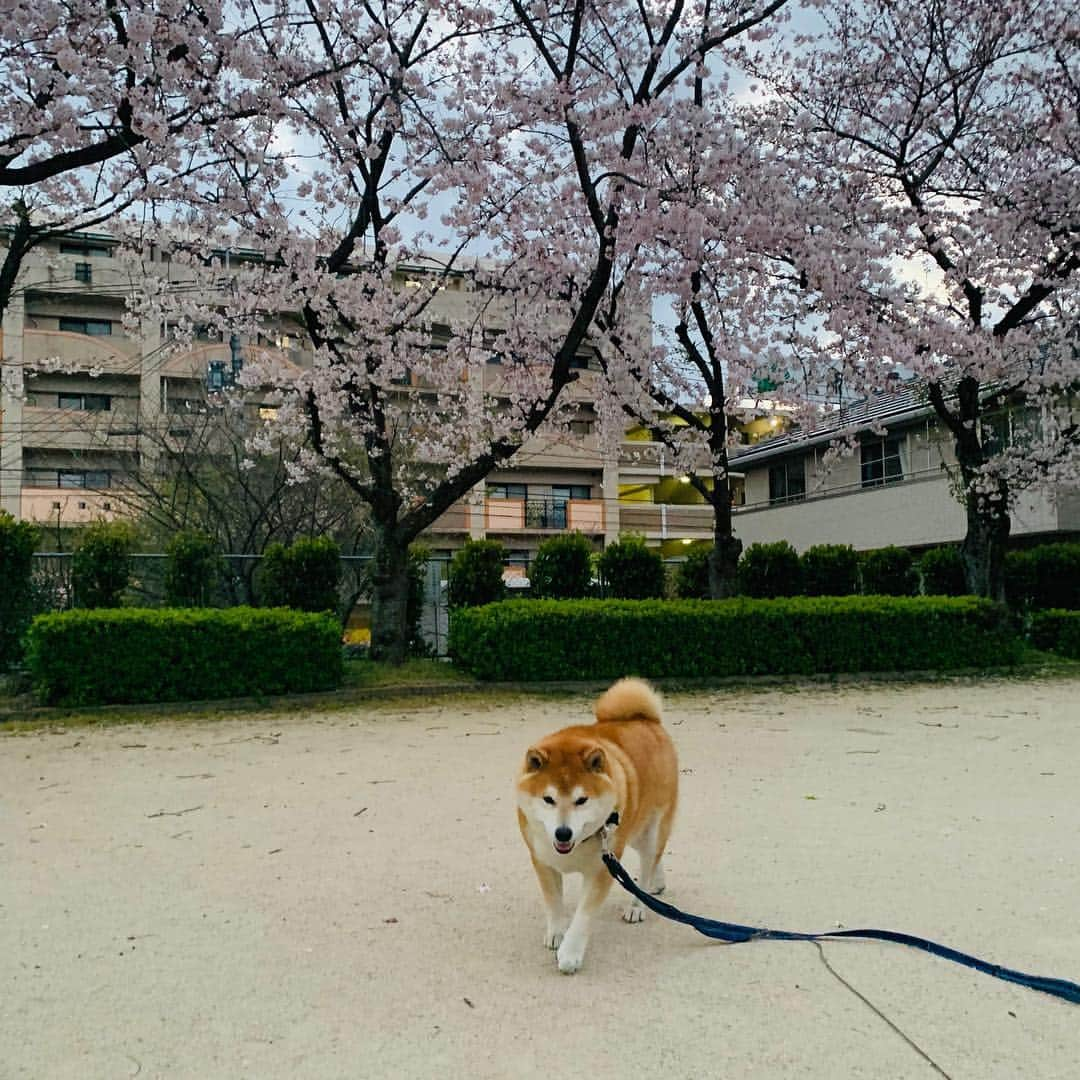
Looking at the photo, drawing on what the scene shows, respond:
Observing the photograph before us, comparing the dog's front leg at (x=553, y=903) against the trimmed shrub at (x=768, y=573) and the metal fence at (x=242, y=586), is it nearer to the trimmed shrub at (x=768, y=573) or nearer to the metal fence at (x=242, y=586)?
the metal fence at (x=242, y=586)

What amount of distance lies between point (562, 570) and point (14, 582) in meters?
6.90

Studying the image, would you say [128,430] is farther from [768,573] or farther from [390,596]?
[768,573]

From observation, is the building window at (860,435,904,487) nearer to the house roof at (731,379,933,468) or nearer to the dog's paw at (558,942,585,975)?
the house roof at (731,379,933,468)

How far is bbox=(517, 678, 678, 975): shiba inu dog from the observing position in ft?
9.00

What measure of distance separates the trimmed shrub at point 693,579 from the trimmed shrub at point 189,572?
23.9ft

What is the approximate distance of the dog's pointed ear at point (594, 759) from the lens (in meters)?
2.81

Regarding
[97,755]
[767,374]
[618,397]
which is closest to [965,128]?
[767,374]

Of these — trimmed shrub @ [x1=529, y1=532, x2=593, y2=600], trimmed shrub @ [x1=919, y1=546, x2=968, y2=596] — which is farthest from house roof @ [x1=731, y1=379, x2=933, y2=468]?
trimmed shrub @ [x1=529, y1=532, x2=593, y2=600]

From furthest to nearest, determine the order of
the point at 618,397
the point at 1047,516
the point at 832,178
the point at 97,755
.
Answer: the point at 1047,516 < the point at 618,397 < the point at 832,178 < the point at 97,755

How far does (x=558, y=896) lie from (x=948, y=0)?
1386cm

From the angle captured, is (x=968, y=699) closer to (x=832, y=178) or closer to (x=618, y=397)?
(x=618, y=397)

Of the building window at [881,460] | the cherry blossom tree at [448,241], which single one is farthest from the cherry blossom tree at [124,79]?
the building window at [881,460]

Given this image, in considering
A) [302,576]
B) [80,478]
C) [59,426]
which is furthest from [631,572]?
[59,426]

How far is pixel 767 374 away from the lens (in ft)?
46.6
